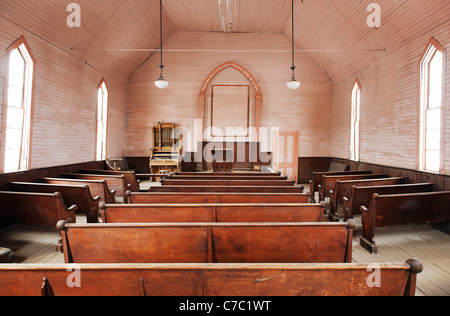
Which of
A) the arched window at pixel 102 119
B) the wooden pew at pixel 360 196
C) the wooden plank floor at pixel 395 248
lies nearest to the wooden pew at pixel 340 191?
the wooden pew at pixel 360 196

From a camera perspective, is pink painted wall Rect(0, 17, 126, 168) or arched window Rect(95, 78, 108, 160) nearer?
pink painted wall Rect(0, 17, 126, 168)

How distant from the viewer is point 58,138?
6496 millimetres

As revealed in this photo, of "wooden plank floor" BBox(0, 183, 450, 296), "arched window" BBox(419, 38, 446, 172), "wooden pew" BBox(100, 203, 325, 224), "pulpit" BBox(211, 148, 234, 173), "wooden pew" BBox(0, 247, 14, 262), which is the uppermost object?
"arched window" BBox(419, 38, 446, 172)

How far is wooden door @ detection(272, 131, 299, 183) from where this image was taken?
10.5 meters

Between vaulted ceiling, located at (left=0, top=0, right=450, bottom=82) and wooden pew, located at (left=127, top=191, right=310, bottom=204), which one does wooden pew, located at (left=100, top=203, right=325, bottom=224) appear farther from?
vaulted ceiling, located at (left=0, top=0, right=450, bottom=82)

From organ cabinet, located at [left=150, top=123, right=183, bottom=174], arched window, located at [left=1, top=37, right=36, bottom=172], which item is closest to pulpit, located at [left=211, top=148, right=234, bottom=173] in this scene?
→ organ cabinet, located at [left=150, top=123, right=183, bottom=174]

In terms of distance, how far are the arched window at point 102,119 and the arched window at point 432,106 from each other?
349 inches

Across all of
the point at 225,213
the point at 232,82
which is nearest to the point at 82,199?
the point at 225,213

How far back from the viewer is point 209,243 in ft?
6.94

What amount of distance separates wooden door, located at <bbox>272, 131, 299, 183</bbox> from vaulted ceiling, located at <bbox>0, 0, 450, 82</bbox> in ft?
9.23

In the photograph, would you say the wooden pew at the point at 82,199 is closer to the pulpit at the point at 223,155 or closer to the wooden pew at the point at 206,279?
the wooden pew at the point at 206,279

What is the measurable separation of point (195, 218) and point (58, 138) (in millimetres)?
5426

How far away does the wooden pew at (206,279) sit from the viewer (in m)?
1.44
